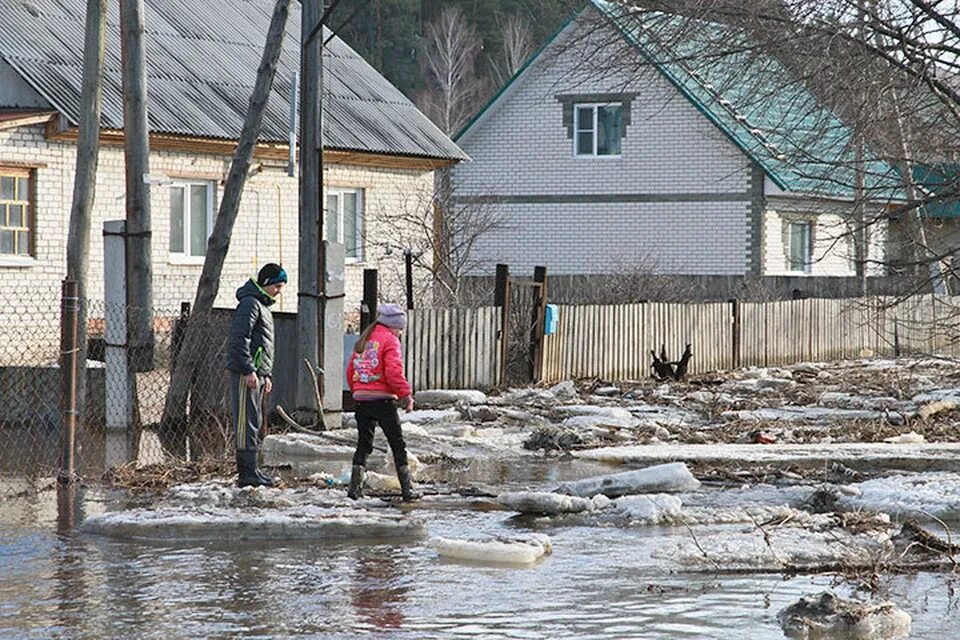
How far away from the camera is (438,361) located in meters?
20.1

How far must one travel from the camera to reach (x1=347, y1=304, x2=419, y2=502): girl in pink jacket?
39.1 feet

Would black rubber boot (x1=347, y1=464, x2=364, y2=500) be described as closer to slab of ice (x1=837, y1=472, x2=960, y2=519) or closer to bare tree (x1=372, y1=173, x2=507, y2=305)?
slab of ice (x1=837, y1=472, x2=960, y2=519)

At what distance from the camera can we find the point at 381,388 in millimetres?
11969

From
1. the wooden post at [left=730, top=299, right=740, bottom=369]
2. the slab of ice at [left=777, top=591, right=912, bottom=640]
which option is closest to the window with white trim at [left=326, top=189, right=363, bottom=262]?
the wooden post at [left=730, top=299, right=740, bottom=369]

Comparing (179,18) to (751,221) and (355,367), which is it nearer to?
(751,221)

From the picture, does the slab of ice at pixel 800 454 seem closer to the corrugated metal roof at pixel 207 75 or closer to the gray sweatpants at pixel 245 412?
the gray sweatpants at pixel 245 412

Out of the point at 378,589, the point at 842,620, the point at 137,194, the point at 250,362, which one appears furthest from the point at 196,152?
the point at 842,620

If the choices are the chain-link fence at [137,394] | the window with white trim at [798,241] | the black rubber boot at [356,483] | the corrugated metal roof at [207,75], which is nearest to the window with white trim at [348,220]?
the corrugated metal roof at [207,75]

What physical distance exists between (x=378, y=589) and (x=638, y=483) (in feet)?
13.0

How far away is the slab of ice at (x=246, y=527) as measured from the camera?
1033cm

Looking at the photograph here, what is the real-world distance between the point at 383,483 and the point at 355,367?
1.27m

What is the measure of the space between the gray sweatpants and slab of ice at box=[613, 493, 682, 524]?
2715 millimetres

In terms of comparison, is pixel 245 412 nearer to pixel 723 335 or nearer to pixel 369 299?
pixel 369 299

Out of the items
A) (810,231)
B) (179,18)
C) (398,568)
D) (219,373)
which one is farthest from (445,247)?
(398,568)
